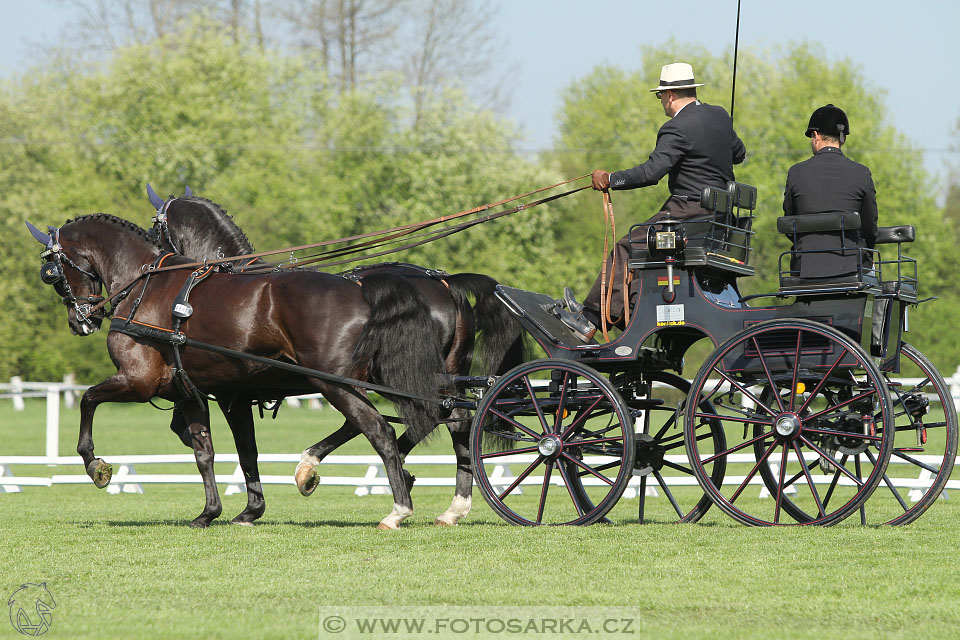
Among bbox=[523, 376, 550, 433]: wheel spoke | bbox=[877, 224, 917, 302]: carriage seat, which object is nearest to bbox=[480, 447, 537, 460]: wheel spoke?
bbox=[523, 376, 550, 433]: wheel spoke

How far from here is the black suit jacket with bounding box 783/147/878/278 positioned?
724 cm

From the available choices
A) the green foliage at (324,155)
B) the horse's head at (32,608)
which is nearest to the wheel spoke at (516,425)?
the horse's head at (32,608)

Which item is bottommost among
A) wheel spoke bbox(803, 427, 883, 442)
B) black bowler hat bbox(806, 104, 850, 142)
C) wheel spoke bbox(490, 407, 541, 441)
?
wheel spoke bbox(490, 407, 541, 441)

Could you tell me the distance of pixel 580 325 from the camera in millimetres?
7945

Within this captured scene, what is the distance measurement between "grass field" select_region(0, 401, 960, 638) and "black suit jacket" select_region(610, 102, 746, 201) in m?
2.18

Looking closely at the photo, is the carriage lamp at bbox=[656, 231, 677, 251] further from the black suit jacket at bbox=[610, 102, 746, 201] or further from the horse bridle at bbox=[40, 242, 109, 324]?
the horse bridle at bbox=[40, 242, 109, 324]

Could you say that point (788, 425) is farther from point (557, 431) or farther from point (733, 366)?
point (557, 431)

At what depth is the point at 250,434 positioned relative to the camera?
931cm

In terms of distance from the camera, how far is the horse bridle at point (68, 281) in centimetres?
934

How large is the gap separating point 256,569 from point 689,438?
2642 millimetres

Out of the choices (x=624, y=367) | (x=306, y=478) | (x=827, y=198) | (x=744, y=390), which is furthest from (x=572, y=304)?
(x=306, y=478)

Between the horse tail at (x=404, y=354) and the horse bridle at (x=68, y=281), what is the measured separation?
7.76ft

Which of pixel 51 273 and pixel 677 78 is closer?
pixel 677 78

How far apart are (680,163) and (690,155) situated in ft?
0.28
